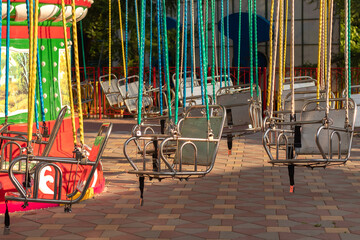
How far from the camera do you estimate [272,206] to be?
6512 mm

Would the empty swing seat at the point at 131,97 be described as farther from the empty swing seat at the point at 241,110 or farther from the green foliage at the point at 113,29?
the green foliage at the point at 113,29

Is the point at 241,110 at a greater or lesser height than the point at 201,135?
greater

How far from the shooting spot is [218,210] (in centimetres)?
636

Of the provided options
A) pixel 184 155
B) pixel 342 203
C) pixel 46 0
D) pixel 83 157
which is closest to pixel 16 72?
pixel 46 0

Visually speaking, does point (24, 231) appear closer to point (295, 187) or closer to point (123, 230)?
point (123, 230)

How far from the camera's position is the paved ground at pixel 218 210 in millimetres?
5496

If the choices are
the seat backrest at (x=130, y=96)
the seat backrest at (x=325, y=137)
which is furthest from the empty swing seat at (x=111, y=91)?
the seat backrest at (x=325, y=137)

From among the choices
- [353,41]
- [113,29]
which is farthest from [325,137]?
[353,41]

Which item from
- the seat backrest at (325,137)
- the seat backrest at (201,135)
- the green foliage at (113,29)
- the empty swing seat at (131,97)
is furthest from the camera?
the green foliage at (113,29)

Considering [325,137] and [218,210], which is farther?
[325,137]

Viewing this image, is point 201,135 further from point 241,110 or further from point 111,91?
point 111,91

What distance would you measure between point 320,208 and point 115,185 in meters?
2.32

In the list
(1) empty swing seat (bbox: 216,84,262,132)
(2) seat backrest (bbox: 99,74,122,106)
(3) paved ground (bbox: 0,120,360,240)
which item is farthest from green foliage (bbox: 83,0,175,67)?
(3) paved ground (bbox: 0,120,360,240)

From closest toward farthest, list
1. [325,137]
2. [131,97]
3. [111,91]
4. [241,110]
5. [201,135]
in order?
[201,135] → [325,137] → [241,110] → [131,97] → [111,91]
